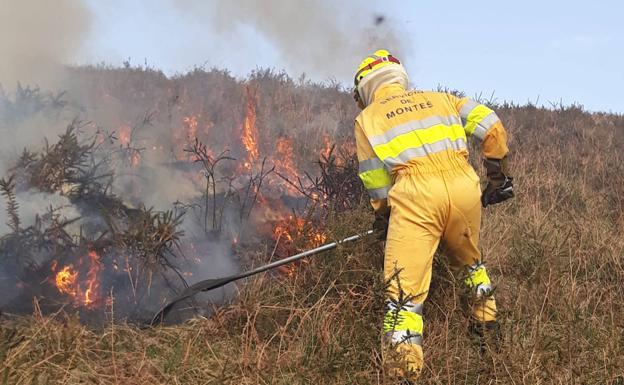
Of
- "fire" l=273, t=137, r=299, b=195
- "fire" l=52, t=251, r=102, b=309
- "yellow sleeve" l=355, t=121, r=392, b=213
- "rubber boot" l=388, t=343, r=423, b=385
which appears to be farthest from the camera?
"fire" l=273, t=137, r=299, b=195

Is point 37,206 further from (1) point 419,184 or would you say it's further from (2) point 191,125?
(1) point 419,184

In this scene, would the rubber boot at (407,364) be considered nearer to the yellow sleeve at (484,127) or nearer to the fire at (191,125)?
the yellow sleeve at (484,127)

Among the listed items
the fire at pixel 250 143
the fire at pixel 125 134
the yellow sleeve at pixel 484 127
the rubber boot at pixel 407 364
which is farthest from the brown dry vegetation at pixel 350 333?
the fire at pixel 125 134

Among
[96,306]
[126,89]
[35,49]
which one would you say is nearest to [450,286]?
[96,306]

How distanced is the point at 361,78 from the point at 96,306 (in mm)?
2415

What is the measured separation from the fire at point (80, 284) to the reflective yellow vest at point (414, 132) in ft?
7.04

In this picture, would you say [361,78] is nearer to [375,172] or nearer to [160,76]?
[375,172]

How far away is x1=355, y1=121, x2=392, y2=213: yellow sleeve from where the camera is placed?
3.28 metres

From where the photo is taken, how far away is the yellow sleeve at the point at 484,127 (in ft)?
10.9

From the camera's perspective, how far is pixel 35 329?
3.17m

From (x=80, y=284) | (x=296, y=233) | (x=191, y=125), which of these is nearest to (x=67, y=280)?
(x=80, y=284)

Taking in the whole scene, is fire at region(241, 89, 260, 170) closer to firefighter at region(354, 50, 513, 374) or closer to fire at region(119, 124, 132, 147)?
fire at region(119, 124, 132, 147)

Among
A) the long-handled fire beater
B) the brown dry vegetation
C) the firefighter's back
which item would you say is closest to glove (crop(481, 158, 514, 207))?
the firefighter's back

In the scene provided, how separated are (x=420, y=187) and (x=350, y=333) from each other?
37.7 inches
